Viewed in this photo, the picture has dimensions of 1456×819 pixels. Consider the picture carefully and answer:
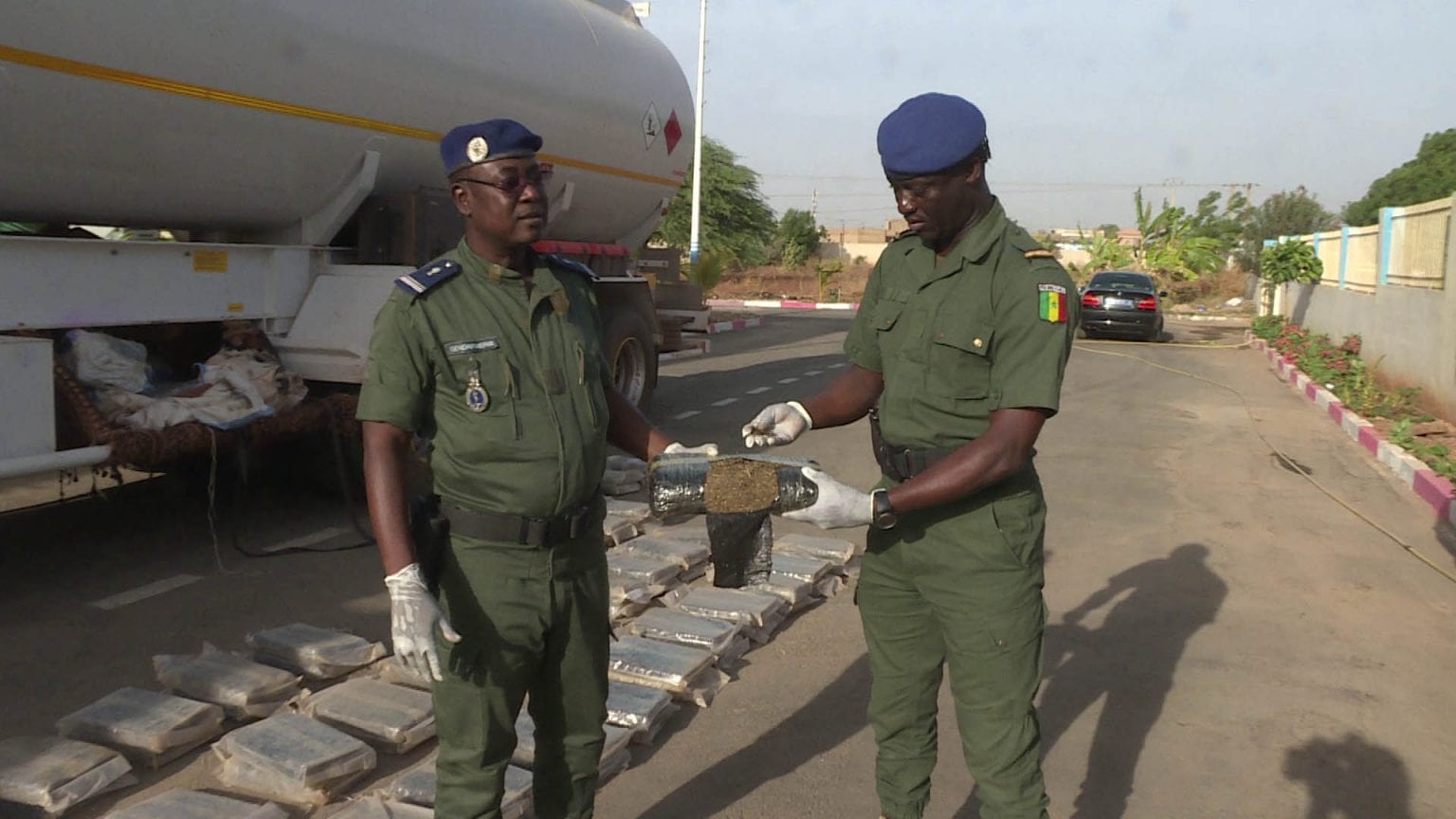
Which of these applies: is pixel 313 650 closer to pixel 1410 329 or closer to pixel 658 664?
pixel 658 664

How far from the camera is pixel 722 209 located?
38.3m

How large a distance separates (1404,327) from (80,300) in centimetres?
1232

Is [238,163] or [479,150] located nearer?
[479,150]

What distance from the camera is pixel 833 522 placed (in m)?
2.65

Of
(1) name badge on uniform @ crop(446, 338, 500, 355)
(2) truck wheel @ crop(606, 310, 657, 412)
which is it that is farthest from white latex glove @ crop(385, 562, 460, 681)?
(2) truck wheel @ crop(606, 310, 657, 412)

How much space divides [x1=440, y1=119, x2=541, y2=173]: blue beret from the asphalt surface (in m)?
1.96

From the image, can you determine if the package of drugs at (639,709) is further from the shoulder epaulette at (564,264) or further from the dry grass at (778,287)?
the dry grass at (778,287)

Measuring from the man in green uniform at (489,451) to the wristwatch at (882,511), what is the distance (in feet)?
2.12

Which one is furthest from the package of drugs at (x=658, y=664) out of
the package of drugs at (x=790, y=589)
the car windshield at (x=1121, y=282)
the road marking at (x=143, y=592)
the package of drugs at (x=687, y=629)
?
the car windshield at (x=1121, y=282)

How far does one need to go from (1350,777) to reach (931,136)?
2.69m

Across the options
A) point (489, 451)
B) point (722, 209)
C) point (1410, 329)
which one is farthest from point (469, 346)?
point (722, 209)

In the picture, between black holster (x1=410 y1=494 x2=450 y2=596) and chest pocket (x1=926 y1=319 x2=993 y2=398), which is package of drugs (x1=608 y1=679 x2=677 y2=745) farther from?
chest pocket (x1=926 y1=319 x2=993 y2=398)

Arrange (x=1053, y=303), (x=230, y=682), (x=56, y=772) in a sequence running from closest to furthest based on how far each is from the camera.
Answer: (x=1053, y=303)
(x=56, y=772)
(x=230, y=682)

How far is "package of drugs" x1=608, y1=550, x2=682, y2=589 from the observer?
528 centimetres
